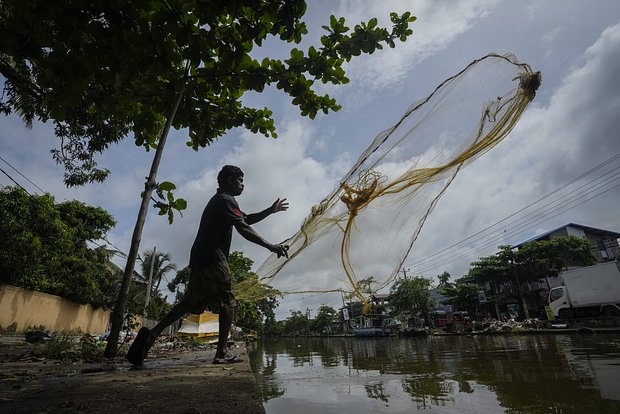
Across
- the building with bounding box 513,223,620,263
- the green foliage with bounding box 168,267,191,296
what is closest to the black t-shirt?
the green foliage with bounding box 168,267,191,296

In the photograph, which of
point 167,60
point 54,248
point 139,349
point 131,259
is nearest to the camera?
point 167,60

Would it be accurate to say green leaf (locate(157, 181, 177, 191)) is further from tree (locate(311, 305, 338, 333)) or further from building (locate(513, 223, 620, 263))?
tree (locate(311, 305, 338, 333))

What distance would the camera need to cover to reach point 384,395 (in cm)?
321

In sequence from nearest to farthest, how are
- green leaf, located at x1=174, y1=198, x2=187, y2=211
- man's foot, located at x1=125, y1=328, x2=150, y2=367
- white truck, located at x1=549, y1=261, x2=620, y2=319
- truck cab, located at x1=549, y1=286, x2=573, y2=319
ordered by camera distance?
man's foot, located at x1=125, y1=328, x2=150, y2=367, green leaf, located at x1=174, y1=198, x2=187, y2=211, white truck, located at x1=549, y1=261, x2=620, y2=319, truck cab, located at x1=549, y1=286, x2=573, y2=319

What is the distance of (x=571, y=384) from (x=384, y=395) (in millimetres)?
1825

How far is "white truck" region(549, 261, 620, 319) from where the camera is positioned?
18.3m

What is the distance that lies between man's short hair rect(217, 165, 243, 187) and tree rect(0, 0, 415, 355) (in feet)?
2.14

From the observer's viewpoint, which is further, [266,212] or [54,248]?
[54,248]

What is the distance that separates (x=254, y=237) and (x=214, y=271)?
51 centimetres

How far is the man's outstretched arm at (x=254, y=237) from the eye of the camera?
3264mm

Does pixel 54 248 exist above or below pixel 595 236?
below

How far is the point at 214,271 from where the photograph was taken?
10.8ft

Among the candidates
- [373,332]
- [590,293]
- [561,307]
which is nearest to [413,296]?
[373,332]

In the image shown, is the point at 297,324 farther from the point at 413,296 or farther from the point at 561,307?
the point at 561,307
